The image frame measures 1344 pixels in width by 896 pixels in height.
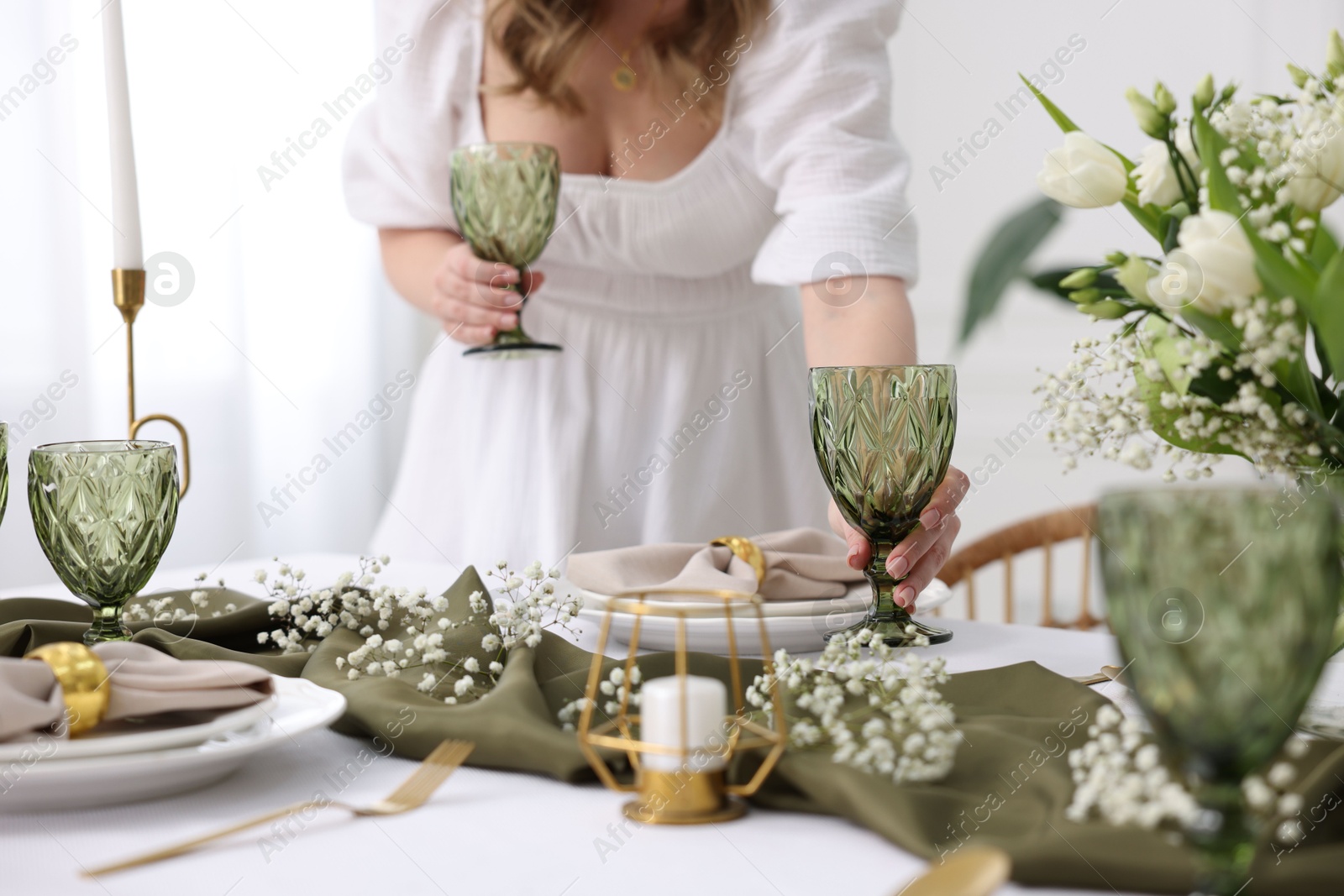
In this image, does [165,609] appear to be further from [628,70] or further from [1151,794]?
[628,70]

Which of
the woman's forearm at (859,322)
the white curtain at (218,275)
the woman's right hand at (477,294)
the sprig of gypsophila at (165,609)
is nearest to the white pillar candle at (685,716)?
the sprig of gypsophila at (165,609)

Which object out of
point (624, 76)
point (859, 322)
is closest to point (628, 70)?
point (624, 76)

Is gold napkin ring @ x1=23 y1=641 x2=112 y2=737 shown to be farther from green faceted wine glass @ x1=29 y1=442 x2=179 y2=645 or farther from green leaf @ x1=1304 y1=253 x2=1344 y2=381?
green leaf @ x1=1304 y1=253 x2=1344 y2=381

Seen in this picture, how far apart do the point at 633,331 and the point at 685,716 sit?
1159 millimetres

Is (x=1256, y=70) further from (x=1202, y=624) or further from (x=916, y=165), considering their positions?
(x=1202, y=624)

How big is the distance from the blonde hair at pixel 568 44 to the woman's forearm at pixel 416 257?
219mm

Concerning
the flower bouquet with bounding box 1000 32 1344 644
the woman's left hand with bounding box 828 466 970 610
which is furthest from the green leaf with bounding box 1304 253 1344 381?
the woman's left hand with bounding box 828 466 970 610

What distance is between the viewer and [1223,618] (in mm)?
357

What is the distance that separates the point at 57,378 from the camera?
2.30 m

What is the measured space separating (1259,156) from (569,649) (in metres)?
0.49

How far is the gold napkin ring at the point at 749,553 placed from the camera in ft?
2.88

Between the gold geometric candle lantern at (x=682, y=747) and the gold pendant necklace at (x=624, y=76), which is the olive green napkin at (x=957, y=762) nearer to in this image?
the gold geometric candle lantern at (x=682, y=747)

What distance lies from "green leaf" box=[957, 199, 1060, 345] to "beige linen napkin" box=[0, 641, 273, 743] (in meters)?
0.40

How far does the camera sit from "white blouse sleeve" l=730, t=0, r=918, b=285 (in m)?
1.33
